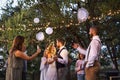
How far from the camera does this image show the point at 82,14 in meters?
16.1

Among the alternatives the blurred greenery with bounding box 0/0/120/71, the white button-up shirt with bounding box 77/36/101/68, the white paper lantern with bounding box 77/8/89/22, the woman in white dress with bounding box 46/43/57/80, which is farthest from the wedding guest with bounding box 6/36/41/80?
the white paper lantern with bounding box 77/8/89/22

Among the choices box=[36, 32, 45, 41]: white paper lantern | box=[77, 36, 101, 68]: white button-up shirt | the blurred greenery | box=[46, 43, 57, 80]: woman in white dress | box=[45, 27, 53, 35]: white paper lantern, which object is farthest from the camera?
box=[36, 32, 45, 41]: white paper lantern

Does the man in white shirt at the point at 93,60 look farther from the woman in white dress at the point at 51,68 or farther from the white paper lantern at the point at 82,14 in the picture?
the white paper lantern at the point at 82,14

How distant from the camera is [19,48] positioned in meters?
6.50

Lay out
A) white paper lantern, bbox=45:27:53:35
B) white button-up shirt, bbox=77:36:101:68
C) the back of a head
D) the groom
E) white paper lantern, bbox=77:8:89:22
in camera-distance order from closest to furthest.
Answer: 1. the back of a head
2. white button-up shirt, bbox=77:36:101:68
3. the groom
4. white paper lantern, bbox=77:8:89:22
5. white paper lantern, bbox=45:27:53:35

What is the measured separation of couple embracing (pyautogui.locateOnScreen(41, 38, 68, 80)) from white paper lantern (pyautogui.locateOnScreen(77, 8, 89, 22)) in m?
6.51

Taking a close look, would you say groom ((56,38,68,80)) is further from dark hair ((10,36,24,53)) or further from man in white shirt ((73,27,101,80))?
dark hair ((10,36,24,53))

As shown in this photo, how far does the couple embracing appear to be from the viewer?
26.3ft

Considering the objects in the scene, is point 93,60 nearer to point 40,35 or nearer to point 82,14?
point 82,14

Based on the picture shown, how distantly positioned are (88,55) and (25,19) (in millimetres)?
10255

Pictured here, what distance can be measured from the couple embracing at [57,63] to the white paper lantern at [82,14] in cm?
651

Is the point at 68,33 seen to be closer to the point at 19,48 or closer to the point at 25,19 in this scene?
the point at 25,19

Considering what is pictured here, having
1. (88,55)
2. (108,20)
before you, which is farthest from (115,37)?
(88,55)

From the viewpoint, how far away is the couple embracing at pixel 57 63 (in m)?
8.02
